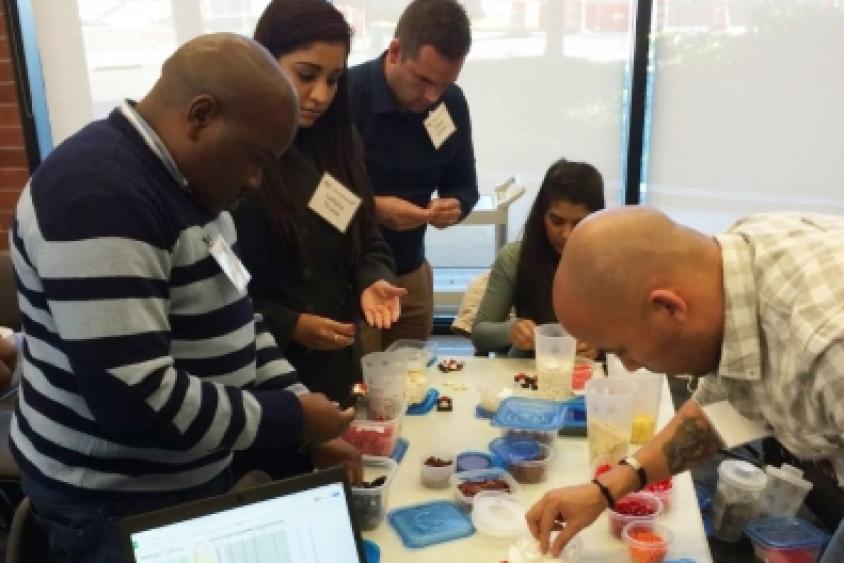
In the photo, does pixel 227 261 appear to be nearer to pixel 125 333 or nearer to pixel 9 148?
pixel 125 333

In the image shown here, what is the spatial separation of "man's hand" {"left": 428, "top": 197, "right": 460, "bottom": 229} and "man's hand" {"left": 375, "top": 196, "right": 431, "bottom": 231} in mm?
56

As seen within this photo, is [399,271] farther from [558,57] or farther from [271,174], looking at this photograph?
[558,57]

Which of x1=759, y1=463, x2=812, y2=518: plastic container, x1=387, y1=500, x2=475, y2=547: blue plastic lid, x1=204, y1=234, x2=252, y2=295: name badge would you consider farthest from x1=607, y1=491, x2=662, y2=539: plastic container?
x1=759, y1=463, x2=812, y2=518: plastic container

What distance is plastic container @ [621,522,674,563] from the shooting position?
1.25m

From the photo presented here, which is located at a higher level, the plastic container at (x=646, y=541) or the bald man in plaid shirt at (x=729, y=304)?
the bald man in plaid shirt at (x=729, y=304)

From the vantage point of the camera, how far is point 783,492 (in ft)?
7.14

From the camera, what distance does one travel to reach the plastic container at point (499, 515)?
52.0 inches

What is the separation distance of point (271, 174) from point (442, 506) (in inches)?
30.6

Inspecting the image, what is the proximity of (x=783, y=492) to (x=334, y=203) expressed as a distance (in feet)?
4.94

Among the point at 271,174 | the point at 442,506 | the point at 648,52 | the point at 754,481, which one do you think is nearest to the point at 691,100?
the point at 648,52

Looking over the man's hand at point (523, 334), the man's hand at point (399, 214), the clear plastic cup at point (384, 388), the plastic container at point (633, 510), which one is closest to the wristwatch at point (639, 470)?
the plastic container at point (633, 510)

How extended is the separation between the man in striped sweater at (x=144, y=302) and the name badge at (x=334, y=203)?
54cm

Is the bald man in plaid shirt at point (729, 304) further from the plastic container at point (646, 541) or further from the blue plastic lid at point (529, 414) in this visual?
the blue plastic lid at point (529, 414)

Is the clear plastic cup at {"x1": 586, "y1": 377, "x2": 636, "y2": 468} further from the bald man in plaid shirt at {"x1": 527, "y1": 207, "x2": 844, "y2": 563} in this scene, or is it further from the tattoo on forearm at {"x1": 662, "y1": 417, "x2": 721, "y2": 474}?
the bald man in plaid shirt at {"x1": 527, "y1": 207, "x2": 844, "y2": 563}
